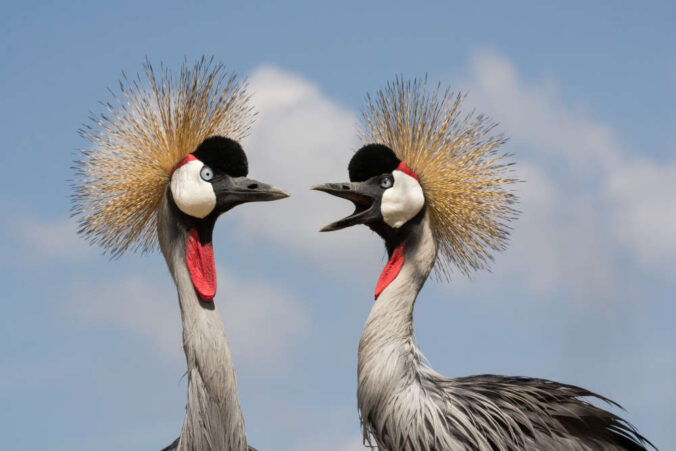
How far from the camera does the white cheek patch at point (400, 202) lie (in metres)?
4.09

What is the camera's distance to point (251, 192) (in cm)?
401

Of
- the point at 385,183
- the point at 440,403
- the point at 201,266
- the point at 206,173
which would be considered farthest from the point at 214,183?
the point at 440,403

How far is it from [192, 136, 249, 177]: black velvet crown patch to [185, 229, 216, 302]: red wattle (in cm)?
27

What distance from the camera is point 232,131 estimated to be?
13.8 feet

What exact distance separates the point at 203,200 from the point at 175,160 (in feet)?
0.74

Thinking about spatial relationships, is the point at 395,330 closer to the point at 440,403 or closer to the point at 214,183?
the point at 440,403

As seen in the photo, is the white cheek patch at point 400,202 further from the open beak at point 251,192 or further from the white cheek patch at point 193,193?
the white cheek patch at point 193,193

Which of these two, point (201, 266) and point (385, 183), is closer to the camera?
point (201, 266)

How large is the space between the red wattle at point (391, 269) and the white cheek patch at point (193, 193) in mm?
707

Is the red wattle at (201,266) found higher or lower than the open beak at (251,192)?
lower

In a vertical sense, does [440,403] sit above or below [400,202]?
below

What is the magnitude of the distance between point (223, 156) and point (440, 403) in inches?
48.6

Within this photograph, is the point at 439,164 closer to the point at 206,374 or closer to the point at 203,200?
the point at 203,200

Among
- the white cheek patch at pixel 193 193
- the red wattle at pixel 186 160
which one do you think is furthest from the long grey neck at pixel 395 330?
the red wattle at pixel 186 160
